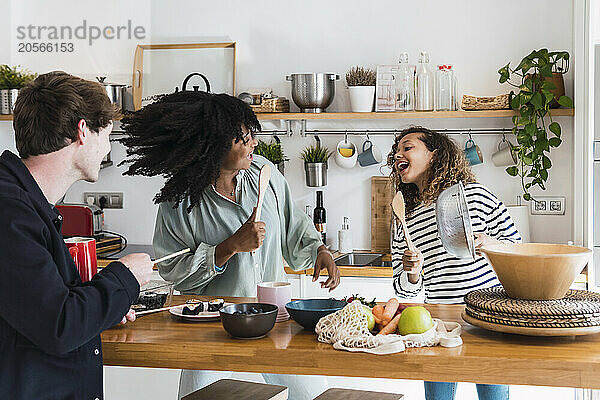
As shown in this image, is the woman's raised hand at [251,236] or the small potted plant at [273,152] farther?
the small potted plant at [273,152]

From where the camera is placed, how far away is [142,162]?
224cm

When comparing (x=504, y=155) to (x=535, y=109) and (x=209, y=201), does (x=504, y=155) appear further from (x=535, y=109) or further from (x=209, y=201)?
(x=209, y=201)

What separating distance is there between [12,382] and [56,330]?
190 millimetres

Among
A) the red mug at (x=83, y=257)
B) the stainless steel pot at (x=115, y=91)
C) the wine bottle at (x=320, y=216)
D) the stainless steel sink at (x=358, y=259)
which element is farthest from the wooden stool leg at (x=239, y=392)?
the stainless steel pot at (x=115, y=91)

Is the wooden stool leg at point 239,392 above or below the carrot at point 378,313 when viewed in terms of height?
below

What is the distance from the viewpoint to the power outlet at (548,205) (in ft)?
12.2

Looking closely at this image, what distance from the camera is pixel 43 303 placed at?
133 cm

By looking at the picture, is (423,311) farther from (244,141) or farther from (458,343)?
(244,141)

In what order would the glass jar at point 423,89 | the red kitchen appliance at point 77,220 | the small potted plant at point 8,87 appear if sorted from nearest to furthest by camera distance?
1. the glass jar at point 423,89
2. the red kitchen appliance at point 77,220
3. the small potted plant at point 8,87

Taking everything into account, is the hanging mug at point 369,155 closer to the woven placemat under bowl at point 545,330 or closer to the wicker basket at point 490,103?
the wicker basket at point 490,103

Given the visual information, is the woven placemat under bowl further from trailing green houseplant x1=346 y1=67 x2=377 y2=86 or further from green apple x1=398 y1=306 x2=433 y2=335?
trailing green houseplant x1=346 y1=67 x2=377 y2=86

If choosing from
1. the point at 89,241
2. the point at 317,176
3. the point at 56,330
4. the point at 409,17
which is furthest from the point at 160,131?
the point at 409,17

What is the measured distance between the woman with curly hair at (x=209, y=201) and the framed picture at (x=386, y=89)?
4.92ft

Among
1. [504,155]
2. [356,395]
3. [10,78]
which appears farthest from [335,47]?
[356,395]
